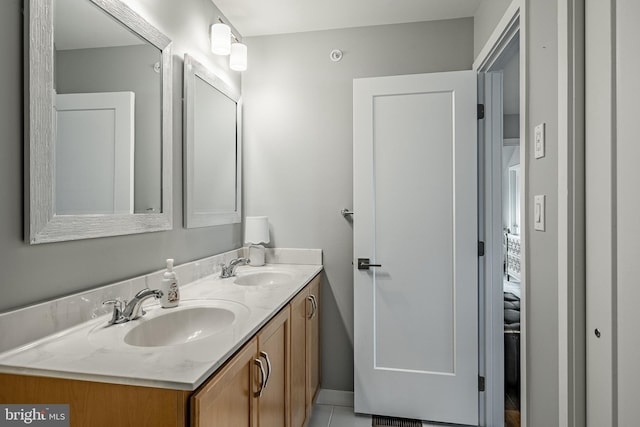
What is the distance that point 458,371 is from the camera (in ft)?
6.39

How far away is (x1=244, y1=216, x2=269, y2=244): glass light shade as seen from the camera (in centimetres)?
215

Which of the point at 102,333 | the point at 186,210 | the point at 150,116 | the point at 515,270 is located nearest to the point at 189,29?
the point at 150,116

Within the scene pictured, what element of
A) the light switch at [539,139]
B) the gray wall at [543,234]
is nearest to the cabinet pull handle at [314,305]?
the gray wall at [543,234]

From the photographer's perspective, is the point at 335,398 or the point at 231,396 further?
the point at 335,398

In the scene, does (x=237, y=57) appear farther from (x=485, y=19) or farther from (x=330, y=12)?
(x=485, y=19)

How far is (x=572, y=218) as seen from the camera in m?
0.98

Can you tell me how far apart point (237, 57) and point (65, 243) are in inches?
56.2

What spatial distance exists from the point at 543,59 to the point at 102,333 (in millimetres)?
1747

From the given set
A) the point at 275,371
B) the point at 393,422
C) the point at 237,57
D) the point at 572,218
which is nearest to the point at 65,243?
the point at 275,371

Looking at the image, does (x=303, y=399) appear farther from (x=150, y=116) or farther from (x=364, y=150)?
(x=150, y=116)

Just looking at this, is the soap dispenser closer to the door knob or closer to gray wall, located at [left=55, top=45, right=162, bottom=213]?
gray wall, located at [left=55, top=45, right=162, bottom=213]

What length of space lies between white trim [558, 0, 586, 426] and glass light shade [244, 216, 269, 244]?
1.60m

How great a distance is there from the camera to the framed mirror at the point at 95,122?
0.96 m

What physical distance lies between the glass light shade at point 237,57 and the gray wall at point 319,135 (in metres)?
0.33
